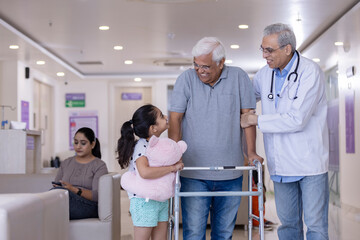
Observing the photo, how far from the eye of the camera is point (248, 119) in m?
2.89

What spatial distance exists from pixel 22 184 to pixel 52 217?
240 cm

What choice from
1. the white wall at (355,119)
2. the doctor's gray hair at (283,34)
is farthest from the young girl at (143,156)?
the white wall at (355,119)

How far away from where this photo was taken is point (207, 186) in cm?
295

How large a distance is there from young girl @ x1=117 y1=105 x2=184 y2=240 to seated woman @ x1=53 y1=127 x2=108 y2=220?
1275 mm

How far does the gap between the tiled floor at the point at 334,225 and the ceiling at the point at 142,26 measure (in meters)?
2.75

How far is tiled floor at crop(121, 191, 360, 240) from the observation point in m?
5.61

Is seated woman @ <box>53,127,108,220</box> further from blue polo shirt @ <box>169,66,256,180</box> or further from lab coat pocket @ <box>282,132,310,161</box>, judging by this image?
lab coat pocket @ <box>282,132,310,161</box>

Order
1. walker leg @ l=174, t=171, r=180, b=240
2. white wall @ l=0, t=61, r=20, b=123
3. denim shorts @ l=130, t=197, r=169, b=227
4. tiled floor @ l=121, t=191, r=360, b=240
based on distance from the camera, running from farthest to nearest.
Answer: white wall @ l=0, t=61, r=20, b=123 → tiled floor @ l=121, t=191, r=360, b=240 → denim shorts @ l=130, t=197, r=169, b=227 → walker leg @ l=174, t=171, r=180, b=240

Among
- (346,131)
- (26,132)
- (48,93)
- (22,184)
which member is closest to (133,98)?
(48,93)

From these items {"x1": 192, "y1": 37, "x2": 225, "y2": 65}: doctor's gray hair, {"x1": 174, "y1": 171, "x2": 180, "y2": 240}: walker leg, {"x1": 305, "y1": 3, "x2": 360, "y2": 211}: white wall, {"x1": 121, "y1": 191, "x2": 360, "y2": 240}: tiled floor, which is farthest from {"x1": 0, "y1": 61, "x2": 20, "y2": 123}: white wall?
{"x1": 174, "y1": 171, "x2": 180, "y2": 240}: walker leg

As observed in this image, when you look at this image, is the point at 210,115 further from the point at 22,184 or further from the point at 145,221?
the point at 22,184

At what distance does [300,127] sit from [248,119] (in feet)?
0.90

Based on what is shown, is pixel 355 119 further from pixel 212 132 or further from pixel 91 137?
pixel 212 132

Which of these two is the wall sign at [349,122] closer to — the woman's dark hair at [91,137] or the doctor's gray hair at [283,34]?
the woman's dark hair at [91,137]
